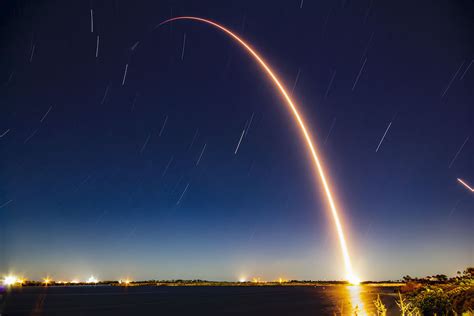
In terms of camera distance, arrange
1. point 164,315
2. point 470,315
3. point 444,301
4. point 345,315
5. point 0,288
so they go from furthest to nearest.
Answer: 1. point 0,288
2. point 164,315
3. point 345,315
4. point 444,301
5. point 470,315

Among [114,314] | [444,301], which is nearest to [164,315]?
[114,314]

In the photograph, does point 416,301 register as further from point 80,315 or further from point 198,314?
point 80,315

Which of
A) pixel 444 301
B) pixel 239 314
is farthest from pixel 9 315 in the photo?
pixel 444 301

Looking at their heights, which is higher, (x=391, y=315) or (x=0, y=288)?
(x=0, y=288)

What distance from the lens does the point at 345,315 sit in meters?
53.5

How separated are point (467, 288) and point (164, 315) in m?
50.1

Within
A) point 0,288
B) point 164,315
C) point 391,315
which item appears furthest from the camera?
point 0,288

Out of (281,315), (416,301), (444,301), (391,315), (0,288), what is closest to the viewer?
(444,301)

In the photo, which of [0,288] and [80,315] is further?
[0,288]

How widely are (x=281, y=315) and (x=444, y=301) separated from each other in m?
29.4

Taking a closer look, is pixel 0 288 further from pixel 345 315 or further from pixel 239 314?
pixel 345 315

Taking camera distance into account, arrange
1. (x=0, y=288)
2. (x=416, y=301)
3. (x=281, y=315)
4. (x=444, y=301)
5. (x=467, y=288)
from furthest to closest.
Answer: (x=0, y=288) < (x=281, y=315) < (x=416, y=301) < (x=444, y=301) < (x=467, y=288)

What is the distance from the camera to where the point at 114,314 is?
233 feet

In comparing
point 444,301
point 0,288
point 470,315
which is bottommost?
point 470,315
